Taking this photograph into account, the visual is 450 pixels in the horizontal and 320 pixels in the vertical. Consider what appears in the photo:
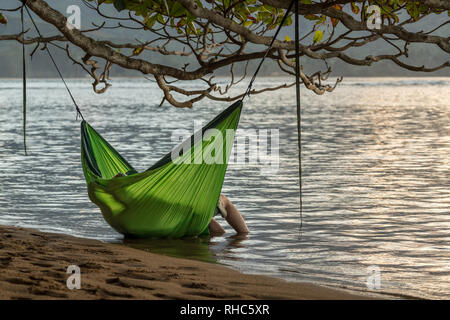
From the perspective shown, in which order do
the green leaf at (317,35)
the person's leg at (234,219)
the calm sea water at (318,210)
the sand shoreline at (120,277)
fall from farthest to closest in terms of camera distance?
the person's leg at (234,219) → the calm sea water at (318,210) → the green leaf at (317,35) → the sand shoreline at (120,277)

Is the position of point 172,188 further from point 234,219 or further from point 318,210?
point 318,210

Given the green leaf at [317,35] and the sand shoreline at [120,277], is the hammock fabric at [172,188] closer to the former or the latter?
the sand shoreline at [120,277]

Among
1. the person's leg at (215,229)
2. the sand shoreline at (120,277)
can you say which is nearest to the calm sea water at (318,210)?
the person's leg at (215,229)

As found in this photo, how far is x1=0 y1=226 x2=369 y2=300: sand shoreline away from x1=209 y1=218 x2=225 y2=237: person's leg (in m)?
1.08

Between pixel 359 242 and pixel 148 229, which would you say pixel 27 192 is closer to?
pixel 148 229

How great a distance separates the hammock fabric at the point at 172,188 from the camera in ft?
16.5

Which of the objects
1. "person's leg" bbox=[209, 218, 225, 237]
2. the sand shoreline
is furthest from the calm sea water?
the sand shoreline

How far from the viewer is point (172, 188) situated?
202 inches

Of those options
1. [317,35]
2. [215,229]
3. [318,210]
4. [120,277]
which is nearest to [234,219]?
[215,229]

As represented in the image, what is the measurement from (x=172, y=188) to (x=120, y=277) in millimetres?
1542

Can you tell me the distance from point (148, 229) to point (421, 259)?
5.88ft

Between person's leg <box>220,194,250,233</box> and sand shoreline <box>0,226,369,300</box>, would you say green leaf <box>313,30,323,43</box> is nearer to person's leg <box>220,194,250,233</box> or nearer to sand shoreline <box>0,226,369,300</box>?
sand shoreline <box>0,226,369,300</box>

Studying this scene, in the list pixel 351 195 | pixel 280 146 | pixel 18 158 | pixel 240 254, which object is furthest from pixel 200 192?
pixel 280 146

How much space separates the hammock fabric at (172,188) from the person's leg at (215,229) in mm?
453
